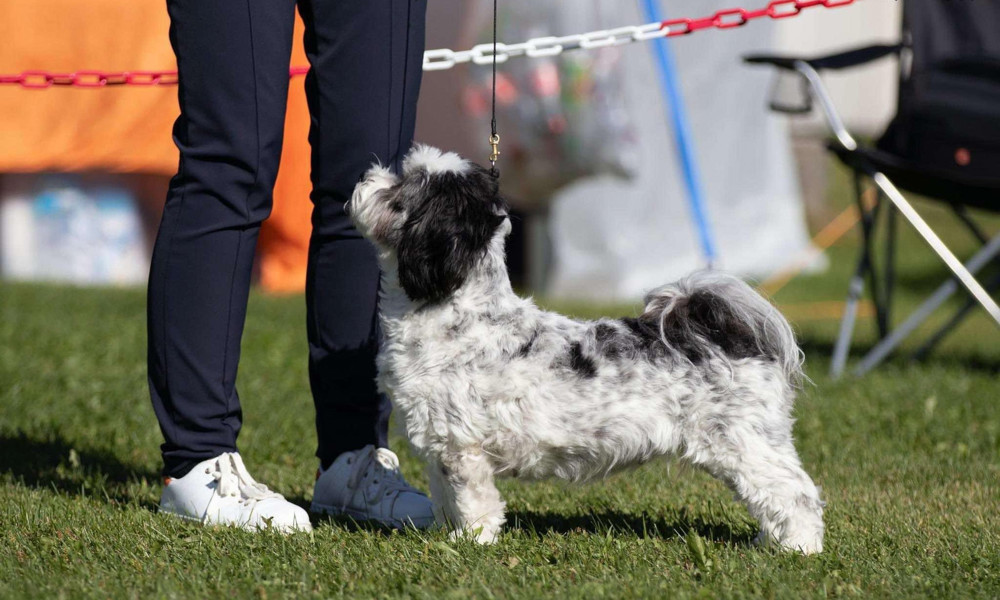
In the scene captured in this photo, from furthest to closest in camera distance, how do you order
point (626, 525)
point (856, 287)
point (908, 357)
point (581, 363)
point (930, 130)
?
point (908, 357), point (856, 287), point (930, 130), point (626, 525), point (581, 363)

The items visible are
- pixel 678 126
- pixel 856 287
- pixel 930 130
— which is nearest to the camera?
pixel 930 130

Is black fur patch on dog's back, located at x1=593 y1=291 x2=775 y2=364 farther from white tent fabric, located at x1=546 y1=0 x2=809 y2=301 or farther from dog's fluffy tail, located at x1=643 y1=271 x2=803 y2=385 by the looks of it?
white tent fabric, located at x1=546 y1=0 x2=809 y2=301

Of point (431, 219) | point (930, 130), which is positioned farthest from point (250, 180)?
point (930, 130)

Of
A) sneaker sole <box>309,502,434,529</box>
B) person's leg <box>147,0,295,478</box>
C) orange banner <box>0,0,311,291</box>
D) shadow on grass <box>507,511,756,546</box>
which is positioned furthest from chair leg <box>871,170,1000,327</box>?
orange banner <box>0,0,311,291</box>

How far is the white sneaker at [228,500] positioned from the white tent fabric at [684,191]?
20.1 ft

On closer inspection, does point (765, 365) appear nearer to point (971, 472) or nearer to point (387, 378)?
point (387, 378)

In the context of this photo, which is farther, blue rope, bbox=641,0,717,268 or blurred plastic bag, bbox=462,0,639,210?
blurred plastic bag, bbox=462,0,639,210

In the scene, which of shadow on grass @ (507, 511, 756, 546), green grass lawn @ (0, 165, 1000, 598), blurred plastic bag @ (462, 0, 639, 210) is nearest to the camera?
green grass lawn @ (0, 165, 1000, 598)

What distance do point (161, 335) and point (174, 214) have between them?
33cm

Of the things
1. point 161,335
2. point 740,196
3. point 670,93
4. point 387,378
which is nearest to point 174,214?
point 161,335

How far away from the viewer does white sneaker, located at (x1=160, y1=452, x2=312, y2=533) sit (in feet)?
9.83

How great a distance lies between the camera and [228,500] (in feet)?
9.93

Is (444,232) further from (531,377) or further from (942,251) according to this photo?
(942,251)

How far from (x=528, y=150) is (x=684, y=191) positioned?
2.19 metres
